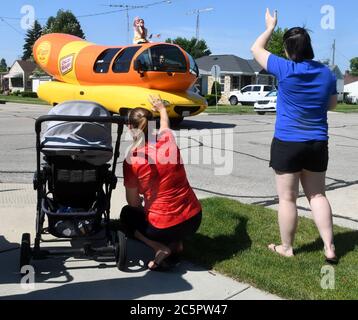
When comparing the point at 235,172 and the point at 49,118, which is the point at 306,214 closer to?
the point at 235,172

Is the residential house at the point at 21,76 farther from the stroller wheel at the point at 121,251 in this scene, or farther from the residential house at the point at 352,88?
the stroller wheel at the point at 121,251

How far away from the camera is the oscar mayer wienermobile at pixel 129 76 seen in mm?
13438

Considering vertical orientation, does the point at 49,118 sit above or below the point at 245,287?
above

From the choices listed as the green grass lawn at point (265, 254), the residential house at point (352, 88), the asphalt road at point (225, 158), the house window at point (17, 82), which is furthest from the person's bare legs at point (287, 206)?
the residential house at point (352, 88)

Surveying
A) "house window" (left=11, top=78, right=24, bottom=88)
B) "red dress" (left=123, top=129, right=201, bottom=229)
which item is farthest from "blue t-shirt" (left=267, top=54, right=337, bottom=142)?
"house window" (left=11, top=78, right=24, bottom=88)

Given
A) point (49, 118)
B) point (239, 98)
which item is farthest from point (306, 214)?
point (239, 98)

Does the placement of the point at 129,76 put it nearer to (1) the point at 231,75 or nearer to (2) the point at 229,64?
(1) the point at 231,75

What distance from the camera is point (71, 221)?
4117 millimetres

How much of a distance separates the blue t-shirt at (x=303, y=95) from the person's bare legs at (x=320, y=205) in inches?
13.7

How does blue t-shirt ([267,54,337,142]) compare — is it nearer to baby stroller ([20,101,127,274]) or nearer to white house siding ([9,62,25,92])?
baby stroller ([20,101,127,274])

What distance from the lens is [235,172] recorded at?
27.6ft

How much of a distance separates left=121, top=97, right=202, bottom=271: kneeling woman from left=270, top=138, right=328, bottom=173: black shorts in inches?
31.5

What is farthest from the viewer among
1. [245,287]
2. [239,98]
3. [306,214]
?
[239,98]
